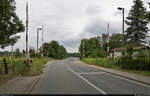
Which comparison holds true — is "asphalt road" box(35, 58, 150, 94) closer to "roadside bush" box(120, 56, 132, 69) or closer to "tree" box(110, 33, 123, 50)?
"roadside bush" box(120, 56, 132, 69)

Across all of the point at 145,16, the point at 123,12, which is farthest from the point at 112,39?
the point at 145,16

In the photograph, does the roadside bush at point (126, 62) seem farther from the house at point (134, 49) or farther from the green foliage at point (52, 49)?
the green foliage at point (52, 49)

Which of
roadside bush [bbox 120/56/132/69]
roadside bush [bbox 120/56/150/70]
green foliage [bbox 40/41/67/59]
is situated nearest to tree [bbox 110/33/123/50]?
green foliage [bbox 40/41/67/59]

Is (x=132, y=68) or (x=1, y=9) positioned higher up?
(x=1, y=9)

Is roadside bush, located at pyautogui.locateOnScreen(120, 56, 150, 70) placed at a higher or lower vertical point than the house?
lower

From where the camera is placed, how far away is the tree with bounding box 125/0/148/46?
164 ft

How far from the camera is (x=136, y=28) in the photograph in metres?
50.7

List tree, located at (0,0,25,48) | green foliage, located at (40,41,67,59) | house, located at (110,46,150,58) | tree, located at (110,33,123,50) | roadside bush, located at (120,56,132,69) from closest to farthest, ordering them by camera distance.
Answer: tree, located at (0,0,25,48), roadside bush, located at (120,56,132,69), house, located at (110,46,150,58), tree, located at (110,33,123,50), green foliage, located at (40,41,67,59)

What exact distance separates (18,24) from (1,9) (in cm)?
313

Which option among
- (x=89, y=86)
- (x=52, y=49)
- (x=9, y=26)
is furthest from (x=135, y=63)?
(x=52, y=49)

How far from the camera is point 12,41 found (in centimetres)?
1390

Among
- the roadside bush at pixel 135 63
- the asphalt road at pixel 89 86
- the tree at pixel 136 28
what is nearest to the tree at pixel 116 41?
the tree at pixel 136 28

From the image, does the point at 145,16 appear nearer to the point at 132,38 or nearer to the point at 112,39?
the point at 132,38

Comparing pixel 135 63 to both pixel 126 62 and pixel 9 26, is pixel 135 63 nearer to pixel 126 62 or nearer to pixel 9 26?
pixel 126 62
